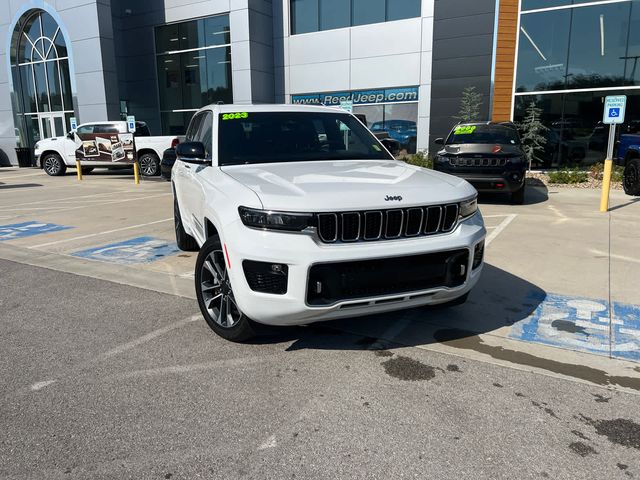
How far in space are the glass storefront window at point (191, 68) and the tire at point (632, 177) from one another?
1682 cm

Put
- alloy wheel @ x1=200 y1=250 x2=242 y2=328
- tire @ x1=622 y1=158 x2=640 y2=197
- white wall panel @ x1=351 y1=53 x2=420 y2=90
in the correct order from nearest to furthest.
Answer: alloy wheel @ x1=200 y1=250 x2=242 y2=328, tire @ x1=622 y1=158 x2=640 y2=197, white wall panel @ x1=351 y1=53 x2=420 y2=90

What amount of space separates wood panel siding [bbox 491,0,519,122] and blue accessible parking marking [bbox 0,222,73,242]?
15187mm

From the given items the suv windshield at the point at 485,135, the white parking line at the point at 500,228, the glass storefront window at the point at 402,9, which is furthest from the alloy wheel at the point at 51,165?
the white parking line at the point at 500,228

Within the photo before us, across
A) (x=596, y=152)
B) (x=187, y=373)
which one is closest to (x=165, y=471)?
(x=187, y=373)

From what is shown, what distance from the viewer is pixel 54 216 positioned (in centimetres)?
993

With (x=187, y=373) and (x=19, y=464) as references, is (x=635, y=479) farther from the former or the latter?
(x=19, y=464)

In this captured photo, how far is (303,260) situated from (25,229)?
25.0 ft

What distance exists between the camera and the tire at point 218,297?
3488 mm

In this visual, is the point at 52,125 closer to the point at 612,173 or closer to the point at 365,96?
the point at 365,96

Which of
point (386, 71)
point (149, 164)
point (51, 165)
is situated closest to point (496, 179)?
point (386, 71)

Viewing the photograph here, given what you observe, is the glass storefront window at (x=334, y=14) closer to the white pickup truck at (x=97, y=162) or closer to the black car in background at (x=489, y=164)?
the white pickup truck at (x=97, y=162)

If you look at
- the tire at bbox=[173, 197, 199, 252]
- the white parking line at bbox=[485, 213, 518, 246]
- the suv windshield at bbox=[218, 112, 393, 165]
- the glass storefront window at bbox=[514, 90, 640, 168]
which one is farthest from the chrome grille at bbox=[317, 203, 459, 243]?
the glass storefront window at bbox=[514, 90, 640, 168]

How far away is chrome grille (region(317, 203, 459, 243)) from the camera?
3.03m

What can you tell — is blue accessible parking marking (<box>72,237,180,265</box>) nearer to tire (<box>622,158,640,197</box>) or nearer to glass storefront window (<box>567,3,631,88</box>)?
tire (<box>622,158,640,197</box>)
